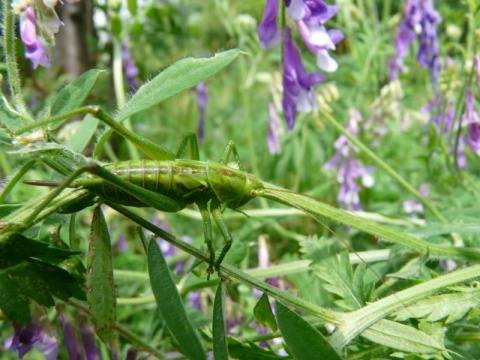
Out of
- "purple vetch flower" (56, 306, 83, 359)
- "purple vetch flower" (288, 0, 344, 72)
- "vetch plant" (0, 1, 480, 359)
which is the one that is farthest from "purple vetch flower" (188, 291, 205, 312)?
"purple vetch flower" (288, 0, 344, 72)

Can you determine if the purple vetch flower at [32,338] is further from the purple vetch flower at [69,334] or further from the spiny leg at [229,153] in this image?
the spiny leg at [229,153]

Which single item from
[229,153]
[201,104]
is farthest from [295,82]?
[201,104]

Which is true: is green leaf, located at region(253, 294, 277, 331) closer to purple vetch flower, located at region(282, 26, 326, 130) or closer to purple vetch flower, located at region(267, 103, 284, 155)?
purple vetch flower, located at region(282, 26, 326, 130)

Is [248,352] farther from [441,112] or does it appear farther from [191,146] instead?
[441,112]

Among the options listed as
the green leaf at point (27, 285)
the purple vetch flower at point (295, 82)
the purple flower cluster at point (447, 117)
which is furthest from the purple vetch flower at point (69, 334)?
→ the purple flower cluster at point (447, 117)

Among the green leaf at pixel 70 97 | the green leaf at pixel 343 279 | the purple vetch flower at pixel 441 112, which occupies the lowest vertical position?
the green leaf at pixel 343 279

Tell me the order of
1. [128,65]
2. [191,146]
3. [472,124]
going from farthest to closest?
[128,65] → [472,124] → [191,146]
